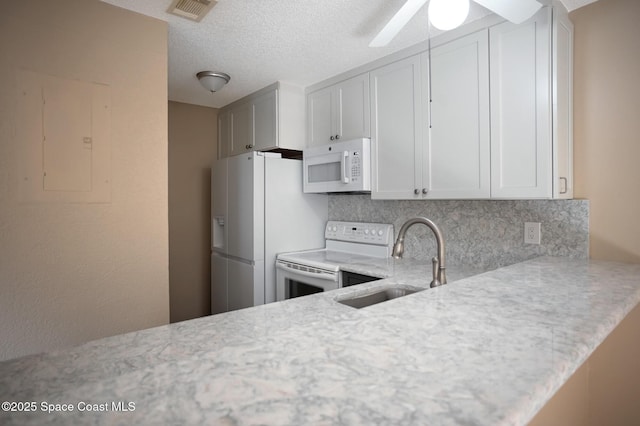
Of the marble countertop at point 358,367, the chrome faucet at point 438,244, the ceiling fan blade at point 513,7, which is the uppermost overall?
the ceiling fan blade at point 513,7

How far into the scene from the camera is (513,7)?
1.39 m

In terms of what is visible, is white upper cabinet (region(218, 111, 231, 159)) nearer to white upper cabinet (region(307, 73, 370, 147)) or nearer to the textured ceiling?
the textured ceiling

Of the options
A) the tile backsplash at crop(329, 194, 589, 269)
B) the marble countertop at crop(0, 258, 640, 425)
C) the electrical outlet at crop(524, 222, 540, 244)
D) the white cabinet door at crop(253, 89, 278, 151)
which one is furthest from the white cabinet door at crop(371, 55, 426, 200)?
the marble countertop at crop(0, 258, 640, 425)

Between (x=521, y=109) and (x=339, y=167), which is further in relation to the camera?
(x=339, y=167)

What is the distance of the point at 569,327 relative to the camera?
31.4 inches

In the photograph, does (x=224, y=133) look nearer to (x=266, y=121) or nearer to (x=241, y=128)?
(x=241, y=128)

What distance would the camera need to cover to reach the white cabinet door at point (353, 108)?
2506 mm

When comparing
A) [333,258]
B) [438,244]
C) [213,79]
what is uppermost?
[213,79]

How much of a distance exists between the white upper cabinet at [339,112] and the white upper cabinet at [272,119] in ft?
0.31

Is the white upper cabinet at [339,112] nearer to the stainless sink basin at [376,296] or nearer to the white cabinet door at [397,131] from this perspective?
the white cabinet door at [397,131]

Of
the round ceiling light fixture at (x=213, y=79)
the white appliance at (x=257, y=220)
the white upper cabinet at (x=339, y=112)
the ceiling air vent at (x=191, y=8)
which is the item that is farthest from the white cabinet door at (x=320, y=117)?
the ceiling air vent at (x=191, y=8)

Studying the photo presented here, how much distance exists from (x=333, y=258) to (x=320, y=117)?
1140 millimetres

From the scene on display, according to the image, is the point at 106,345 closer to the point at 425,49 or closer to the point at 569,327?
the point at 569,327

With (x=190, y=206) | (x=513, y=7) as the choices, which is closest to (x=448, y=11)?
(x=513, y=7)
